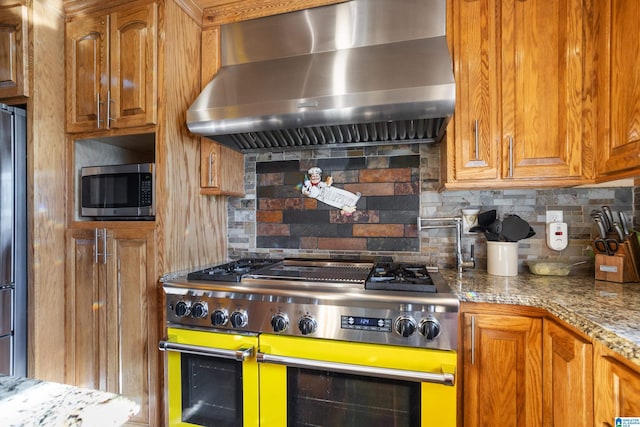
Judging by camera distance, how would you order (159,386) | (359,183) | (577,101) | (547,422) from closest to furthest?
(547,422)
(577,101)
(159,386)
(359,183)

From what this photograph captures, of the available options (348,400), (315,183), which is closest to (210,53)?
(315,183)

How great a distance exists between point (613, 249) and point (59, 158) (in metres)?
3.02

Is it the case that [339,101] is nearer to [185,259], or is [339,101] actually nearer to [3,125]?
[185,259]

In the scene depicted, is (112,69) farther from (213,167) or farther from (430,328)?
(430,328)

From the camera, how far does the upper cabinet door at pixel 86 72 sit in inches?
70.6

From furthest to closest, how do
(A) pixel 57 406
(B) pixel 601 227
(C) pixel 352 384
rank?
(B) pixel 601 227 < (C) pixel 352 384 < (A) pixel 57 406

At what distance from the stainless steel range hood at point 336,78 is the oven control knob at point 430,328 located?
884mm

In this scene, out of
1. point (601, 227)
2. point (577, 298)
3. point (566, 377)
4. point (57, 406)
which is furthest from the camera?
point (601, 227)

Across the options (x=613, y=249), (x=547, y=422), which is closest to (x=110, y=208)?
(x=547, y=422)

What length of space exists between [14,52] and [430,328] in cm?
258

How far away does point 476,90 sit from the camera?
153 centimetres

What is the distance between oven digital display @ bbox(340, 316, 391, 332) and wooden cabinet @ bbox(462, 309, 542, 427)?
0.34 meters

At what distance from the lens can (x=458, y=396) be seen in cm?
127

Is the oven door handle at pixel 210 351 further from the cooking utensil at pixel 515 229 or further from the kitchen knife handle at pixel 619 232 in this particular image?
the kitchen knife handle at pixel 619 232
